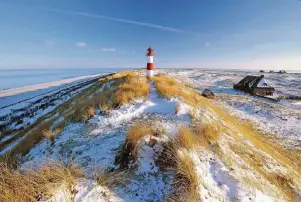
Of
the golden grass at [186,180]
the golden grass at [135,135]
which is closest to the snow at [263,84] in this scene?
the golden grass at [135,135]

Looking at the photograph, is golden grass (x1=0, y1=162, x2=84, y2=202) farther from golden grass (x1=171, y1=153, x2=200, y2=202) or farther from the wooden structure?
the wooden structure

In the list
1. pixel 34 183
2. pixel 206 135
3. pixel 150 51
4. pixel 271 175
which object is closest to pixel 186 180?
pixel 206 135

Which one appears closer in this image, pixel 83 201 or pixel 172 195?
pixel 83 201

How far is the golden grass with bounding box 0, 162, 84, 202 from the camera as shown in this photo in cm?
270

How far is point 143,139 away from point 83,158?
1425mm

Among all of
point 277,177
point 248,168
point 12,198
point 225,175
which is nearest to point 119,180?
point 12,198

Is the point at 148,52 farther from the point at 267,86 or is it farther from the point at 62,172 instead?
the point at 267,86

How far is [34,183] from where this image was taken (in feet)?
9.48

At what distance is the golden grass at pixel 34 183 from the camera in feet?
8.84

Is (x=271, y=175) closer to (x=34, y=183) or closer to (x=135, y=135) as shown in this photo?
(x=135, y=135)

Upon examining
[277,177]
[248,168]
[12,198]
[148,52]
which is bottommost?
[277,177]

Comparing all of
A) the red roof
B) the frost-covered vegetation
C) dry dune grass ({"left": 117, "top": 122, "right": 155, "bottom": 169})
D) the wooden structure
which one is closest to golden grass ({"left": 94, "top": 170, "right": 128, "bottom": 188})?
the frost-covered vegetation

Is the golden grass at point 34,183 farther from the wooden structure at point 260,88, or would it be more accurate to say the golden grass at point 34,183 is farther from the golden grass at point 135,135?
the wooden structure at point 260,88

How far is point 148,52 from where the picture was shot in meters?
11.8
